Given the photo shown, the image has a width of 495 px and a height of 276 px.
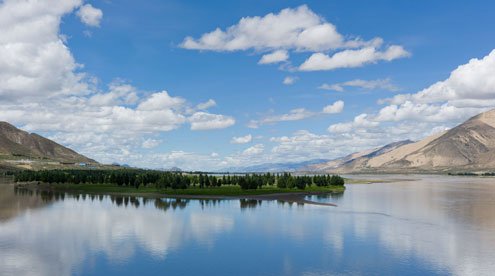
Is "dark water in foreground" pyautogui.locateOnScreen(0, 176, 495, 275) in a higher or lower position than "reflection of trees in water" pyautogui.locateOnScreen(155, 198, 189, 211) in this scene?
lower

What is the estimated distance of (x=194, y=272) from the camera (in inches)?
2518

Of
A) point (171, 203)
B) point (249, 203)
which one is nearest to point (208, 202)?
point (171, 203)

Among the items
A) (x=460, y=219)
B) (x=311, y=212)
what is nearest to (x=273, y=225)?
(x=311, y=212)

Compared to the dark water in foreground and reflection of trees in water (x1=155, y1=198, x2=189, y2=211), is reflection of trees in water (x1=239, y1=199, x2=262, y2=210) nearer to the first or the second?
the dark water in foreground

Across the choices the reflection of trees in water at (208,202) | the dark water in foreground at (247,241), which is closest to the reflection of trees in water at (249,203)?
the dark water in foreground at (247,241)

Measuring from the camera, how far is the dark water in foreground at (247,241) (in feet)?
218

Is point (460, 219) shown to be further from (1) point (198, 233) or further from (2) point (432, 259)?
(1) point (198, 233)

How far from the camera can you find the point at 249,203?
528 ft

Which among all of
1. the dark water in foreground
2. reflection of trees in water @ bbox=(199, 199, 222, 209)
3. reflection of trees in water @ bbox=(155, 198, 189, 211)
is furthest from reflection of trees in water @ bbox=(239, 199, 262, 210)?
reflection of trees in water @ bbox=(155, 198, 189, 211)

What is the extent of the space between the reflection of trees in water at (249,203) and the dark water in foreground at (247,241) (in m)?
9.15

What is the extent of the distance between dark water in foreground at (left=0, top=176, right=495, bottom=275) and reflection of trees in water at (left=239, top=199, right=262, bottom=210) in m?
9.15

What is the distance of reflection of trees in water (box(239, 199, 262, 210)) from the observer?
15100 cm

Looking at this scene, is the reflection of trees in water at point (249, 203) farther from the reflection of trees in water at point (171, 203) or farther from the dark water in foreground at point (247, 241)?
the reflection of trees in water at point (171, 203)

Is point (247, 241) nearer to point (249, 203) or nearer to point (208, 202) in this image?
point (249, 203)
